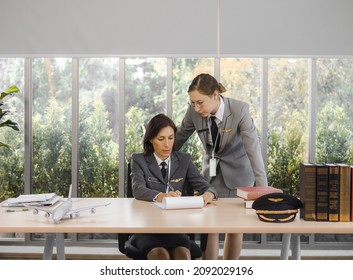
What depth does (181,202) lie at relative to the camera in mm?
3305

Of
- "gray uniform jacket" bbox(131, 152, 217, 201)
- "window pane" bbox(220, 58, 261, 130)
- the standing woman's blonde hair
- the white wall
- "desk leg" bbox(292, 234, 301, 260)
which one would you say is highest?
the white wall

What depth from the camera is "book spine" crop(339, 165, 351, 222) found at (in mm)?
3072

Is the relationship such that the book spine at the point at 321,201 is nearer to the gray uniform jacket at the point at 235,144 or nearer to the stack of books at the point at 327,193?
the stack of books at the point at 327,193

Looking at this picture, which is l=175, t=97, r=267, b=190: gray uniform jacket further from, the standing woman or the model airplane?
the model airplane

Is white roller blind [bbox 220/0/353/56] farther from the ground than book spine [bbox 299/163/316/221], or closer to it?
farther from the ground

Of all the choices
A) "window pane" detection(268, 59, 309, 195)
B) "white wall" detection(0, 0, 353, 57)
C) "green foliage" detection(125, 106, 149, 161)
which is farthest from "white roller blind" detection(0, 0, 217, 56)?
"window pane" detection(268, 59, 309, 195)

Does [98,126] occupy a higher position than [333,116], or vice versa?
[333,116]

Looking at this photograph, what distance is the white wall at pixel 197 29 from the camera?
5457mm

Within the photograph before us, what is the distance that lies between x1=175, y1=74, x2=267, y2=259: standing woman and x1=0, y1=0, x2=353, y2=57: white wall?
1568 mm

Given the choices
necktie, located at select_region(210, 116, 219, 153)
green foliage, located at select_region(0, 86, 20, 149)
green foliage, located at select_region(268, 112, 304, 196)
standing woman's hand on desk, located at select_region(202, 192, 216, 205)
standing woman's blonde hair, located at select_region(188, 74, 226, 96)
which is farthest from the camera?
green foliage, located at select_region(268, 112, 304, 196)

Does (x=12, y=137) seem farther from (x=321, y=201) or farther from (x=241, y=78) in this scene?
(x=321, y=201)

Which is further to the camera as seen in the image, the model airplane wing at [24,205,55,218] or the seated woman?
the seated woman

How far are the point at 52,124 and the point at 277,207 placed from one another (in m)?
3.24

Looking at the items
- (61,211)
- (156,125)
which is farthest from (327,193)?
(61,211)
